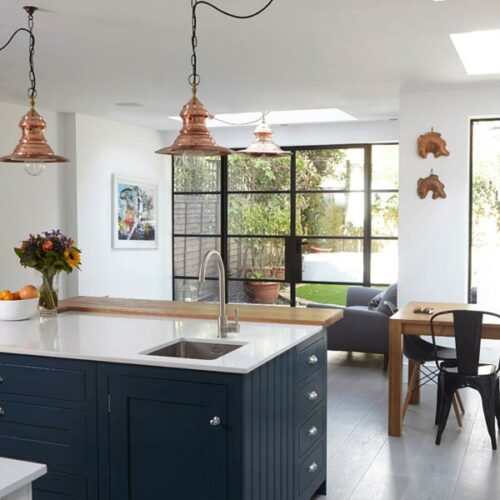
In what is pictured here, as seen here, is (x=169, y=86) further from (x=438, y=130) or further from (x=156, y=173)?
(x=156, y=173)

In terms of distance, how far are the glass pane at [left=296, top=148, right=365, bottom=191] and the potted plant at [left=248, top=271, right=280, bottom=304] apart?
1291mm

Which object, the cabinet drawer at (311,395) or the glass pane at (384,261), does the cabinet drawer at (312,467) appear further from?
the glass pane at (384,261)

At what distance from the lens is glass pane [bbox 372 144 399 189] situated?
8492 mm

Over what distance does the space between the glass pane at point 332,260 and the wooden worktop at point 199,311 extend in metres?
4.80

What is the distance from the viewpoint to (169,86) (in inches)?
241

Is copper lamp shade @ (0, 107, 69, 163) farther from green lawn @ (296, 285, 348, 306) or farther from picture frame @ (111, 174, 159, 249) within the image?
green lawn @ (296, 285, 348, 306)

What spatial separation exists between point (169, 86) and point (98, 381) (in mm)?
3857

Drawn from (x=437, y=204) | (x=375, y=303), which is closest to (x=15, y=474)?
(x=437, y=204)

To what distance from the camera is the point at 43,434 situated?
2900 mm

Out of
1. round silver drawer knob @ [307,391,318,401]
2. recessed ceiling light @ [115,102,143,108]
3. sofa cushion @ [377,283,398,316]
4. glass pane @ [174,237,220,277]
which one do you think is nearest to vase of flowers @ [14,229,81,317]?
round silver drawer knob @ [307,391,318,401]

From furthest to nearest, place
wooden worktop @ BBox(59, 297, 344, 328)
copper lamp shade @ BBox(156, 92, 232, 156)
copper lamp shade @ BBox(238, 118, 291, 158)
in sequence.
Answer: copper lamp shade @ BBox(238, 118, 291, 158)
wooden worktop @ BBox(59, 297, 344, 328)
copper lamp shade @ BBox(156, 92, 232, 156)

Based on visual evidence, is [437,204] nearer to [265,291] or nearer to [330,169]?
[330,169]

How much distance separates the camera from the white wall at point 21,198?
682 centimetres

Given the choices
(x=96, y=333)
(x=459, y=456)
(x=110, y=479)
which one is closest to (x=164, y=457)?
(x=110, y=479)
